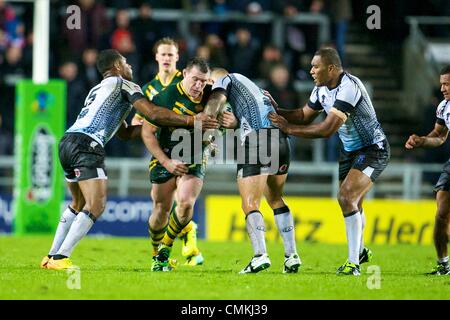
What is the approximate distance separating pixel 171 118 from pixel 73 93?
378 inches

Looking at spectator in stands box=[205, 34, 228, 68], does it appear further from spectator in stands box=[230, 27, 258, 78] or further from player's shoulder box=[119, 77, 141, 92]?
player's shoulder box=[119, 77, 141, 92]

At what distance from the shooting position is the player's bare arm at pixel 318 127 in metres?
11.2

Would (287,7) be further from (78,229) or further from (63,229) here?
(78,229)

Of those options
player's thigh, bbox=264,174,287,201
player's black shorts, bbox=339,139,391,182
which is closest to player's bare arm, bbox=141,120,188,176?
player's thigh, bbox=264,174,287,201

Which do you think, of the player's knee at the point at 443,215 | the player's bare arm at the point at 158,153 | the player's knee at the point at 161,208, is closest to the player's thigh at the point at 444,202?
the player's knee at the point at 443,215

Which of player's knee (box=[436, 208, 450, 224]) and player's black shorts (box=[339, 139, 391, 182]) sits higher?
player's black shorts (box=[339, 139, 391, 182])

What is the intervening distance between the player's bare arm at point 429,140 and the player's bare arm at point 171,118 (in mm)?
2432

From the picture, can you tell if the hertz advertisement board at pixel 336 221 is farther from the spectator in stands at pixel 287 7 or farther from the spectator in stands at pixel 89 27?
the spectator in stands at pixel 287 7

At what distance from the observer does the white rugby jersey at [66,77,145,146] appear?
11531 mm

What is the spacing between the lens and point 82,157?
37.6 feet

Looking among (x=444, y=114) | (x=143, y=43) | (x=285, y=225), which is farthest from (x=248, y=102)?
(x=143, y=43)

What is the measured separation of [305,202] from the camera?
1950 cm

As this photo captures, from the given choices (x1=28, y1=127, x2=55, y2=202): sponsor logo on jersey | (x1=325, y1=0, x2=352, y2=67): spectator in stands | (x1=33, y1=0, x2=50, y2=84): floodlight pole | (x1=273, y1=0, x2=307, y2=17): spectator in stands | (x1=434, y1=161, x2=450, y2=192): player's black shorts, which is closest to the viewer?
(x1=434, y1=161, x2=450, y2=192): player's black shorts

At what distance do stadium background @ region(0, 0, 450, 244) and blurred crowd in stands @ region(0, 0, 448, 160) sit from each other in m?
0.03
